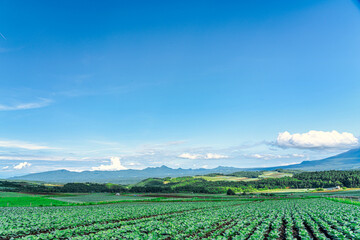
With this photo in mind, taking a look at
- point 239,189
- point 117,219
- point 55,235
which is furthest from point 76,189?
point 55,235

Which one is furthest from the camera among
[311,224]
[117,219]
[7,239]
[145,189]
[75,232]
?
[145,189]

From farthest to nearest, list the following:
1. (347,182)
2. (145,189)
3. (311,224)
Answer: (347,182), (145,189), (311,224)

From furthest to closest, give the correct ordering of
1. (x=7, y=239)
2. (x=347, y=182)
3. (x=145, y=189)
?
1. (x=347, y=182)
2. (x=145, y=189)
3. (x=7, y=239)

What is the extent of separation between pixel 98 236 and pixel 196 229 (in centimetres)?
872

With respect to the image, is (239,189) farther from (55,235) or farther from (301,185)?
(55,235)

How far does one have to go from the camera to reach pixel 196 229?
69.9 feet

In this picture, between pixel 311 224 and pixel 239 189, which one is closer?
pixel 311 224

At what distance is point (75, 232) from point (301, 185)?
143514 mm

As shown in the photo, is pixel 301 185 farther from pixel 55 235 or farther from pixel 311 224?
pixel 55 235

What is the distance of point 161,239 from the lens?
1744 cm

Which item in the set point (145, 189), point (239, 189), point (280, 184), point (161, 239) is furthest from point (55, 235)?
point (280, 184)

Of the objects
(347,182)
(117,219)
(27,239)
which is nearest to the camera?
(27,239)

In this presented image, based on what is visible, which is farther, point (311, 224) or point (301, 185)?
point (301, 185)

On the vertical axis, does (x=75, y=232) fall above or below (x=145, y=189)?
above
